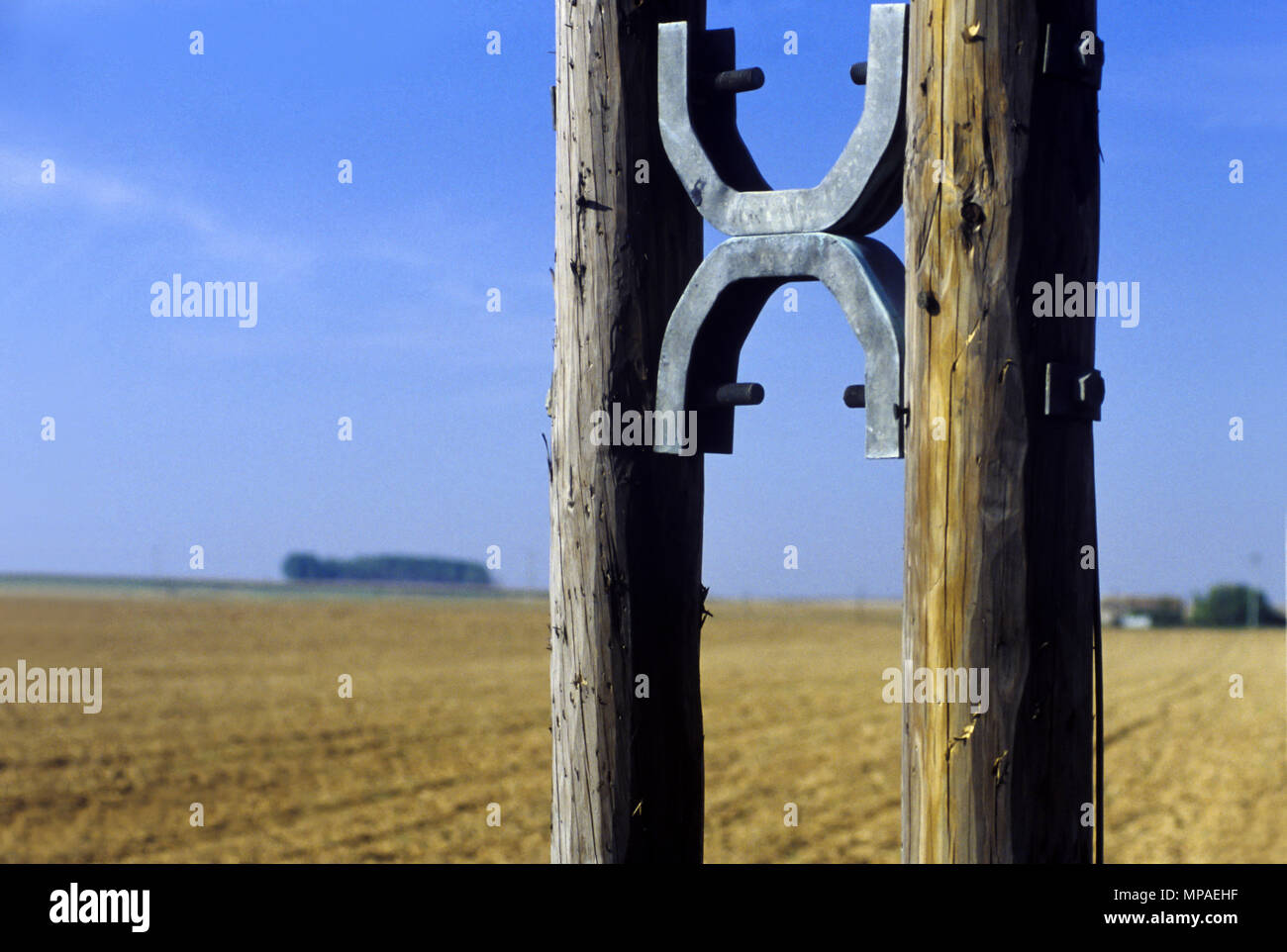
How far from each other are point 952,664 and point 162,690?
22.0 meters

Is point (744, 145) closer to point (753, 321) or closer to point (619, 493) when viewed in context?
point (753, 321)

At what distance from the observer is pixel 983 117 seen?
9.21ft

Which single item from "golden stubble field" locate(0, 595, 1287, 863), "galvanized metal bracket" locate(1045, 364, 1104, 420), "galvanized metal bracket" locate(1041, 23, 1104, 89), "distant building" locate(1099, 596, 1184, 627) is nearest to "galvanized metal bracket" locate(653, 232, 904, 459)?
"galvanized metal bracket" locate(1045, 364, 1104, 420)

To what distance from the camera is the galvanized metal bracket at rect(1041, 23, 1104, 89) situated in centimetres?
280

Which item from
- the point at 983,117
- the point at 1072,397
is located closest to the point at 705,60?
the point at 983,117

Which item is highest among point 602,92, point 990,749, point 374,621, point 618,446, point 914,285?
point 602,92

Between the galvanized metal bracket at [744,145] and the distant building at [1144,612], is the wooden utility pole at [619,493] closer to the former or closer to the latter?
the galvanized metal bracket at [744,145]

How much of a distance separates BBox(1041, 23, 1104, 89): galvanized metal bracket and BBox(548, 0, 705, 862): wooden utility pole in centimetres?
114

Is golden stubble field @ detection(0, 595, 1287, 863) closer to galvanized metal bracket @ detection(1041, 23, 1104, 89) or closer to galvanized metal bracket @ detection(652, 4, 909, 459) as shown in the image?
galvanized metal bracket @ detection(652, 4, 909, 459)

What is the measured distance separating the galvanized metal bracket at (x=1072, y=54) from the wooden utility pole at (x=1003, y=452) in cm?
1

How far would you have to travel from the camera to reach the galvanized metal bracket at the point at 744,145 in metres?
3.08

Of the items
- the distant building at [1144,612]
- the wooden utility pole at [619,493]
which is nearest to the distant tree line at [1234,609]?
the distant building at [1144,612]

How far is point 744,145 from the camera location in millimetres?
3533
